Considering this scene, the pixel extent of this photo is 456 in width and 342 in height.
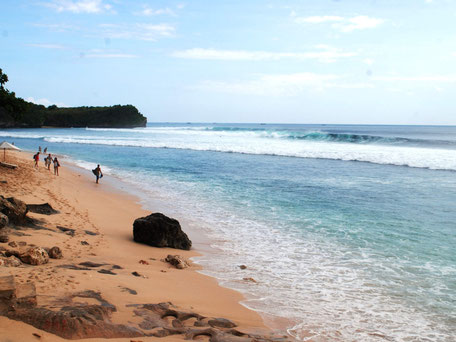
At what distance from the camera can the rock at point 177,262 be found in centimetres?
834

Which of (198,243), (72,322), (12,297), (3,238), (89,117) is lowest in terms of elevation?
(198,243)

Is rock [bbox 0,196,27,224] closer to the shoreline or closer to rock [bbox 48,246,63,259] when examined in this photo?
rock [bbox 48,246,63,259]

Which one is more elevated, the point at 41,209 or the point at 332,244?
the point at 41,209

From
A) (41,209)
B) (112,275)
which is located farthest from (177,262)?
(41,209)

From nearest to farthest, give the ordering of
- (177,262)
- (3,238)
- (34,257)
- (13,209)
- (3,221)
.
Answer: (34,257) < (3,238) < (3,221) < (177,262) < (13,209)

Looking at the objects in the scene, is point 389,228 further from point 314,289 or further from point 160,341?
point 160,341

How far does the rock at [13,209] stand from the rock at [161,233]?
2745 millimetres

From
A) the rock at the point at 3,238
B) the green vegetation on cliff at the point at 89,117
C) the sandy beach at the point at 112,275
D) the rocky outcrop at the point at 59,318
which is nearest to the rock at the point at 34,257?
the sandy beach at the point at 112,275

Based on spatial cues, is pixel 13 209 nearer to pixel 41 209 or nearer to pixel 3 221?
pixel 3 221

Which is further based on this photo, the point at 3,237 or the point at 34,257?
the point at 3,237

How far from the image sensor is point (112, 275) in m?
6.86

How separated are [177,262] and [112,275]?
6.09 ft

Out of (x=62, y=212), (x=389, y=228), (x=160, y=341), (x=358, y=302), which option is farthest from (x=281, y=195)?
(x=160, y=341)

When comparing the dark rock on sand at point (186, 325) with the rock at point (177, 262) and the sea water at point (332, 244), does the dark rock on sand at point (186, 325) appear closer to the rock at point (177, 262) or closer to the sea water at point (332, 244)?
the sea water at point (332, 244)
